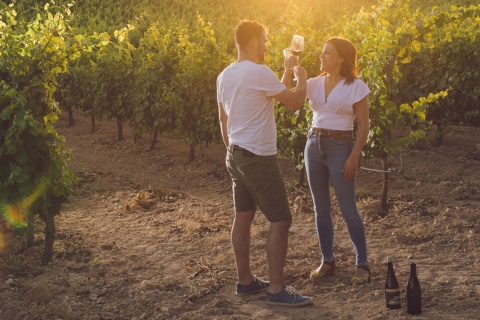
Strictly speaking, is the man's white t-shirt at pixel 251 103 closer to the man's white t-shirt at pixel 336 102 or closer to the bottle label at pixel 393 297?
the man's white t-shirt at pixel 336 102

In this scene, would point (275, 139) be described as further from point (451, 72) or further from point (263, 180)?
point (451, 72)

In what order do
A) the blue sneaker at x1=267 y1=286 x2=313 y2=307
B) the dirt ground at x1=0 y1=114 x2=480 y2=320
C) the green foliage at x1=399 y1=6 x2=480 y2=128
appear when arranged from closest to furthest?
the blue sneaker at x1=267 y1=286 x2=313 y2=307
the dirt ground at x1=0 y1=114 x2=480 y2=320
the green foliage at x1=399 y1=6 x2=480 y2=128

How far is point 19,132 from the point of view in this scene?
19.5 feet

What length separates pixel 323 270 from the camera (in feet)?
16.9

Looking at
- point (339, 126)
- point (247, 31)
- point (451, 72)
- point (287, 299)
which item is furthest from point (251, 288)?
point (451, 72)

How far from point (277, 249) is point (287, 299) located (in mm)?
356

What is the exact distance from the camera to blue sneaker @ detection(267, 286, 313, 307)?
455cm

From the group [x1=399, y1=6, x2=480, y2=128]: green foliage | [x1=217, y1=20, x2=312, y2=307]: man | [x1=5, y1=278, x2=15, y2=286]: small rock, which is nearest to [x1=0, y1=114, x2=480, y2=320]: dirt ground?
[x1=5, y1=278, x2=15, y2=286]: small rock

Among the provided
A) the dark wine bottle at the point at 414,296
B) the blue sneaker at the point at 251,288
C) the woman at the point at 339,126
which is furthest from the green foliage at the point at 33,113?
the dark wine bottle at the point at 414,296

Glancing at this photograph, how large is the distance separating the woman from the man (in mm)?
328

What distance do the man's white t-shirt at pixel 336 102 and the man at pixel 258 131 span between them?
300 mm

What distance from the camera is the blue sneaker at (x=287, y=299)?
4551mm

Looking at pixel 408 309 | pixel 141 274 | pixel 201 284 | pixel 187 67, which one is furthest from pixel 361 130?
pixel 187 67

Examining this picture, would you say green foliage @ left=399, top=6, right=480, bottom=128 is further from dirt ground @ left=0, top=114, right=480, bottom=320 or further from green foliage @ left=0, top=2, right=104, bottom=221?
green foliage @ left=0, top=2, right=104, bottom=221
